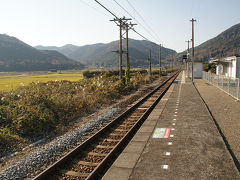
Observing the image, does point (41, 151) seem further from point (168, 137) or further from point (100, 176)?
point (168, 137)

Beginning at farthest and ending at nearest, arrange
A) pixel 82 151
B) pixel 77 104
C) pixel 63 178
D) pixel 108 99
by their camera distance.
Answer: pixel 108 99
pixel 77 104
pixel 82 151
pixel 63 178

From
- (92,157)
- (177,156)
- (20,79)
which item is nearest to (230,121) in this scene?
(177,156)

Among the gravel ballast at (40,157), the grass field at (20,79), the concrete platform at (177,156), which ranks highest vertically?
the grass field at (20,79)

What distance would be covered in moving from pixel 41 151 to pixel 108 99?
10.7 metres

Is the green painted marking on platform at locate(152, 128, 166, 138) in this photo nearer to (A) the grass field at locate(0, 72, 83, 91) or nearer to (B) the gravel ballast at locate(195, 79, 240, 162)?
(B) the gravel ballast at locate(195, 79, 240, 162)

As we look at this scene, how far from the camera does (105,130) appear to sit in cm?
944

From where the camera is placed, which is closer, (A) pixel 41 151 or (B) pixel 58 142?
(A) pixel 41 151

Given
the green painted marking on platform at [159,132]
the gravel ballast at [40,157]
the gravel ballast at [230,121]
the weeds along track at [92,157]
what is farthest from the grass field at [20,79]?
the gravel ballast at [230,121]

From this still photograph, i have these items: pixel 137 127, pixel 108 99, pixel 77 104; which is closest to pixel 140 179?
pixel 137 127

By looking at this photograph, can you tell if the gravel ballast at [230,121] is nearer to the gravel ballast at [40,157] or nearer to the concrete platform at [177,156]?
the concrete platform at [177,156]

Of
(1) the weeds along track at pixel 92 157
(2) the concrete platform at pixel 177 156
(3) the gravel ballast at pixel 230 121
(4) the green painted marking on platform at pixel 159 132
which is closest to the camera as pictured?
(2) the concrete platform at pixel 177 156

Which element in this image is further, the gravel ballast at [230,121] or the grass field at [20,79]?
the grass field at [20,79]

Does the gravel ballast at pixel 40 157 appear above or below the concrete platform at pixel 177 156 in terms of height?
below

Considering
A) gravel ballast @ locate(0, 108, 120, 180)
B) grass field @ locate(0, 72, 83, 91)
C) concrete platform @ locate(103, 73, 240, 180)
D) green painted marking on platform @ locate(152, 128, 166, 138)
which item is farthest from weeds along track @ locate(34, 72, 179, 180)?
grass field @ locate(0, 72, 83, 91)
